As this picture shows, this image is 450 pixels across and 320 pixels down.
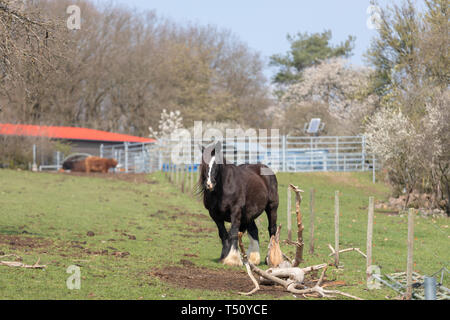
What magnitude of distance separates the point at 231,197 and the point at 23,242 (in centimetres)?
453

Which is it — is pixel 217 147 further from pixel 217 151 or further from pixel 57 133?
pixel 57 133

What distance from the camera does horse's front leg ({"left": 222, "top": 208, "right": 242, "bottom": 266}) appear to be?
10.4 metres

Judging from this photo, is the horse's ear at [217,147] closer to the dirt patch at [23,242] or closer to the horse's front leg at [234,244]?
the horse's front leg at [234,244]

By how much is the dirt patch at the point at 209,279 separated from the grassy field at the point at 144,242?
0.02m

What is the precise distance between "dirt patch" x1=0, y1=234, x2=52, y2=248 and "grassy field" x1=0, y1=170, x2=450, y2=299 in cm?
2

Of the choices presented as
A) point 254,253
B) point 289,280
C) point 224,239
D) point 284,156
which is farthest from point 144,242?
point 284,156

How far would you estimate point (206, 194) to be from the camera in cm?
1084

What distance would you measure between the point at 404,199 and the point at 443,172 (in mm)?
2369

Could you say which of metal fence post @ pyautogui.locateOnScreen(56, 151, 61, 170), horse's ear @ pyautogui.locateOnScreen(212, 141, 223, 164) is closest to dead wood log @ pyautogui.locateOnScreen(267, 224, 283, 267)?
horse's ear @ pyautogui.locateOnScreen(212, 141, 223, 164)

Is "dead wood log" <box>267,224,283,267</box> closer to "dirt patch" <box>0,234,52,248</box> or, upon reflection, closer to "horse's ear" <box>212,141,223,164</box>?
"horse's ear" <box>212,141,223,164</box>

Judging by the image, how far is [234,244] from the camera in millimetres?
10516

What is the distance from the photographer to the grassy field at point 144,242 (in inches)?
321
